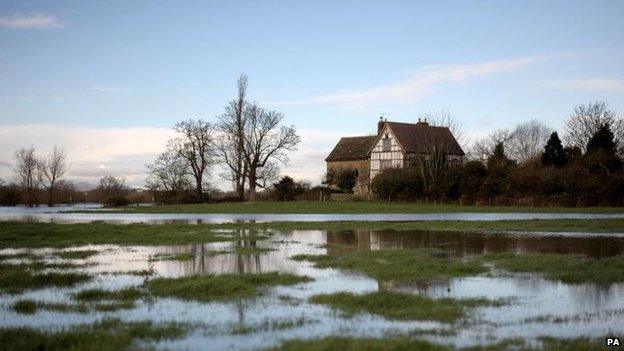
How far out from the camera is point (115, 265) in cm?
1781

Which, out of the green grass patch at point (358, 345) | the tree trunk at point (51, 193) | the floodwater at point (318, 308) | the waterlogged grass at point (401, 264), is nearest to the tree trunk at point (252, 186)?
the tree trunk at point (51, 193)

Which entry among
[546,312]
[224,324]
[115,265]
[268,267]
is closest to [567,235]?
[268,267]

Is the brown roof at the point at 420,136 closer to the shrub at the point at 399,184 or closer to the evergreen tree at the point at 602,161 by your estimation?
the shrub at the point at 399,184

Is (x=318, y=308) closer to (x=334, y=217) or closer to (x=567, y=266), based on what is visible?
(x=567, y=266)

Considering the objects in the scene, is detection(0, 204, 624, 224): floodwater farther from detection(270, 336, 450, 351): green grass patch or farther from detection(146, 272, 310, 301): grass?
detection(270, 336, 450, 351): green grass patch

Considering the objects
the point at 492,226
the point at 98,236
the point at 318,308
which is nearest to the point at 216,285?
the point at 318,308

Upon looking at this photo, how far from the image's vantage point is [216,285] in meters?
13.5

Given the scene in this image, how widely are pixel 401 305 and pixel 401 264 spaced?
541 centimetres

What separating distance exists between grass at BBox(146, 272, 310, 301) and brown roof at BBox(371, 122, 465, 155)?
64714 mm

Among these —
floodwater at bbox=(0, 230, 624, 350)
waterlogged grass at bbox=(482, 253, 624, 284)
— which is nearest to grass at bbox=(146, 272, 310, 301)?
floodwater at bbox=(0, 230, 624, 350)

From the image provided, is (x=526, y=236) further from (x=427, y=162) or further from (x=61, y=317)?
(x=427, y=162)

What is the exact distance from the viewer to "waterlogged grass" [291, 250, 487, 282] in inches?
596

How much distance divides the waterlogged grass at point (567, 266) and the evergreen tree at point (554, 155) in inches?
2019

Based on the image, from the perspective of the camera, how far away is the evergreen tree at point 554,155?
6612 cm
